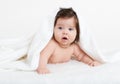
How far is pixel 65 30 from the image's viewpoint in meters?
1.66

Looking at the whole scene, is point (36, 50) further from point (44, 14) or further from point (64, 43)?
point (44, 14)

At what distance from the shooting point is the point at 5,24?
2.40 metres

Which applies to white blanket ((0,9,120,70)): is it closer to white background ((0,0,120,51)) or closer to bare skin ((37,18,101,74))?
bare skin ((37,18,101,74))

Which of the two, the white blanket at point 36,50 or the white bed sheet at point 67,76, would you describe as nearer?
the white bed sheet at point 67,76

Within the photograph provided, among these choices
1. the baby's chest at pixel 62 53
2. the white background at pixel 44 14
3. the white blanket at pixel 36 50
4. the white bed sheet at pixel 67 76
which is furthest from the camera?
the white background at pixel 44 14

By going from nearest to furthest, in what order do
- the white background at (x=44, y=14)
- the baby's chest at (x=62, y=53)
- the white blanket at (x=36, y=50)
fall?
the white blanket at (x=36, y=50)
the baby's chest at (x=62, y=53)
the white background at (x=44, y=14)

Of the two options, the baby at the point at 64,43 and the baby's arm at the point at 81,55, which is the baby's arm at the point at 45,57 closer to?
the baby at the point at 64,43

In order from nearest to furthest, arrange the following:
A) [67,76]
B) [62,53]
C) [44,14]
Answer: [67,76] → [62,53] → [44,14]

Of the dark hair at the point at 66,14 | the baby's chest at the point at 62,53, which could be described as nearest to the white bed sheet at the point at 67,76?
the baby's chest at the point at 62,53

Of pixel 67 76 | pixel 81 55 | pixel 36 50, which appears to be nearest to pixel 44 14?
pixel 81 55

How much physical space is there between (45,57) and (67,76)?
198 millimetres

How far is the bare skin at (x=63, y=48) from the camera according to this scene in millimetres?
1659

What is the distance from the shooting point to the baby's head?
1.66m

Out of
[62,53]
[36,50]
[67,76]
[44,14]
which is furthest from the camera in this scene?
[44,14]
